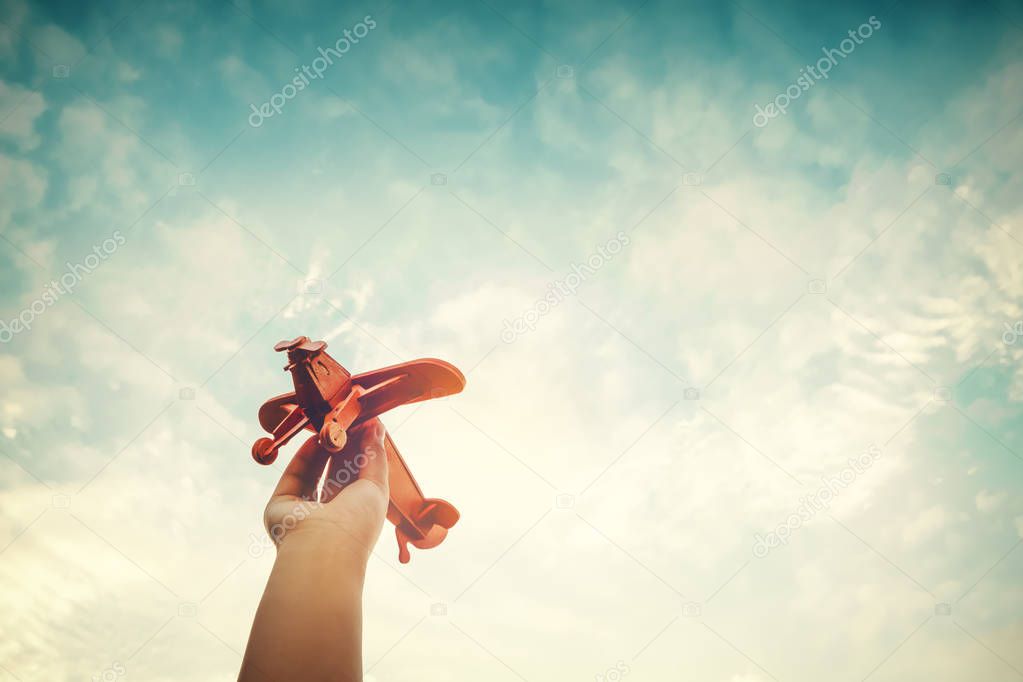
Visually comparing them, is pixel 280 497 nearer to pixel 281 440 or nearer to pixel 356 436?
pixel 281 440

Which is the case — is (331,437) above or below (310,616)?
above

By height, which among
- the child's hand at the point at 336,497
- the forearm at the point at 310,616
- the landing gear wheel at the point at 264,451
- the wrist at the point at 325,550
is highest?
the landing gear wheel at the point at 264,451

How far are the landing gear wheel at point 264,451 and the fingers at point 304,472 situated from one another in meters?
0.43

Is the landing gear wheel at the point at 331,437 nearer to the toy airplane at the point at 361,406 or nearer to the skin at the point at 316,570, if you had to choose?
the toy airplane at the point at 361,406

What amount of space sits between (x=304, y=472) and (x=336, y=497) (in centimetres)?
110

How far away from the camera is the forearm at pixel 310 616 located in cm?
549

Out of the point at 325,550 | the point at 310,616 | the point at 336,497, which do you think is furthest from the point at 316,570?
the point at 336,497

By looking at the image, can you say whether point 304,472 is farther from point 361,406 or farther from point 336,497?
point 361,406

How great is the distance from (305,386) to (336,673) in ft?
13.7

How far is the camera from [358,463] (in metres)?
8.52

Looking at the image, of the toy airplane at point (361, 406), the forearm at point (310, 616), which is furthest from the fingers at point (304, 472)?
the forearm at point (310, 616)

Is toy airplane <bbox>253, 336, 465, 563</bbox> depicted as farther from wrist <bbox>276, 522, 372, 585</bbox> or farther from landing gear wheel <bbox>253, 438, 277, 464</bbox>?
wrist <bbox>276, 522, 372, 585</bbox>

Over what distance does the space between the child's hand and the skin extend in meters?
0.01

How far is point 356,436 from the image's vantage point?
914cm
